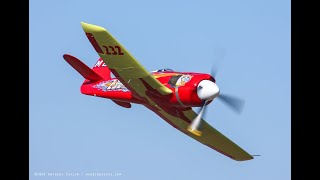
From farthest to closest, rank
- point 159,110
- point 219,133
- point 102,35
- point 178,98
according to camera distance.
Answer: point 219,133, point 159,110, point 178,98, point 102,35

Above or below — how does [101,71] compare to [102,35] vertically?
below

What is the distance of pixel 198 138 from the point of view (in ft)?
103

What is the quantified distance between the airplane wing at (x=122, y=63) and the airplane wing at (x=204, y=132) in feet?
6.00

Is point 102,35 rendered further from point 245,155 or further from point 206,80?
point 245,155

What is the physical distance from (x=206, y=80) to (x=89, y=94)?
570 cm

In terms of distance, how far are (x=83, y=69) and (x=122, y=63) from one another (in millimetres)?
3893

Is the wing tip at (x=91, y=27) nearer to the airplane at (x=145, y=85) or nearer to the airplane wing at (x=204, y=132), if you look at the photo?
the airplane at (x=145, y=85)

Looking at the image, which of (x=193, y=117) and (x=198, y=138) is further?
(x=198, y=138)

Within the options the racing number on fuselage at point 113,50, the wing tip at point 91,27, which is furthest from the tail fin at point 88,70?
the wing tip at point 91,27

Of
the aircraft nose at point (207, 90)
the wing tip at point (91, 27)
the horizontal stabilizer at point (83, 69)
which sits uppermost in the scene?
the wing tip at point (91, 27)

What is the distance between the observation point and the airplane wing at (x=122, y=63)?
971 inches

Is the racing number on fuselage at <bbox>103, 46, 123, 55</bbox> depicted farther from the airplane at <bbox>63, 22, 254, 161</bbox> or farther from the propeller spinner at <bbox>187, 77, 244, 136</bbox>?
the propeller spinner at <bbox>187, 77, 244, 136</bbox>

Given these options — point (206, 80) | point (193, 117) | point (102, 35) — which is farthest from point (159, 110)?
point (102, 35)

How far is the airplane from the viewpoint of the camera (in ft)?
83.2
